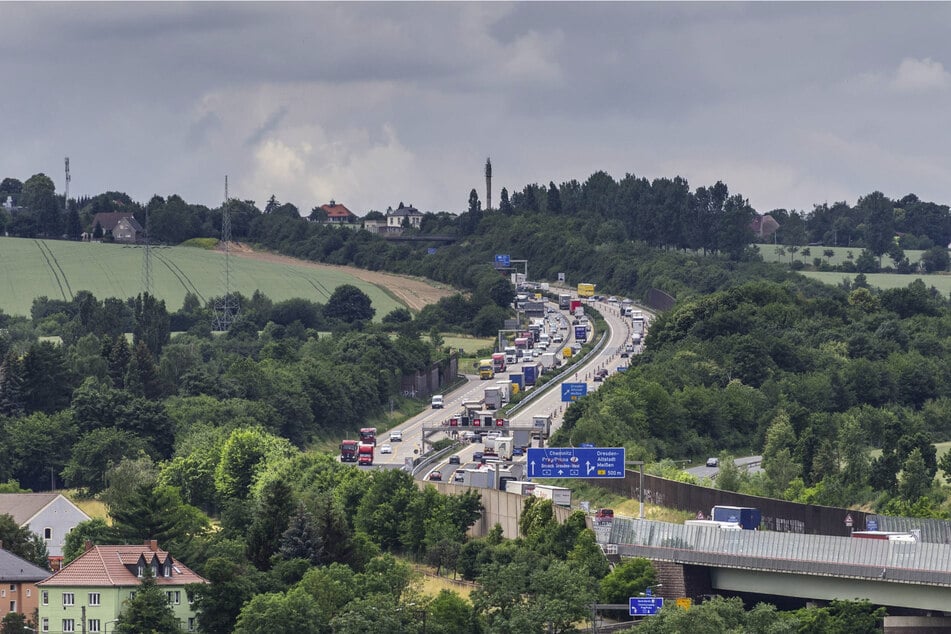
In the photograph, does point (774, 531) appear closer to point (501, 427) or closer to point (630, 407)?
point (630, 407)

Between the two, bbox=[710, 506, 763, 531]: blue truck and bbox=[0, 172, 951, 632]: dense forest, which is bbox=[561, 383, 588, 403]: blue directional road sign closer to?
bbox=[0, 172, 951, 632]: dense forest

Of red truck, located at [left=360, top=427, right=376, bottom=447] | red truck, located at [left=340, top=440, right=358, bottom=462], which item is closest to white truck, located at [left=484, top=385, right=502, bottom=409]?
red truck, located at [left=360, top=427, right=376, bottom=447]

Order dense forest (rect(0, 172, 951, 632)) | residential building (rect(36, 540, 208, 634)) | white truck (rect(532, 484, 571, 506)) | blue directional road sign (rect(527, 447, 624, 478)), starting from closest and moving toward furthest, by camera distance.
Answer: dense forest (rect(0, 172, 951, 632))
residential building (rect(36, 540, 208, 634))
blue directional road sign (rect(527, 447, 624, 478))
white truck (rect(532, 484, 571, 506))

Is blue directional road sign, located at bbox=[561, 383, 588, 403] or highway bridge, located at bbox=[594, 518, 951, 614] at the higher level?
blue directional road sign, located at bbox=[561, 383, 588, 403]

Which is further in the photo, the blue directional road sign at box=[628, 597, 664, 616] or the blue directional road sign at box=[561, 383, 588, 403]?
the blue directional road sign at box=[561, 383, 588, 403]

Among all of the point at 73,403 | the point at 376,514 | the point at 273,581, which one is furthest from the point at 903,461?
the point at 73,403

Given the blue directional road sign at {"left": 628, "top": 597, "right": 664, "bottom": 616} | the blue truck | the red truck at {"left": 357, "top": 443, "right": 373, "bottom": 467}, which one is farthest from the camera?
the red truck at {"left": 357, "top": 443, "right": 373, "bottom": 467}

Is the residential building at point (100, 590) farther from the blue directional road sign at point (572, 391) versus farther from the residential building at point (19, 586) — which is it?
the blue directional road sign at point (572, 391)
